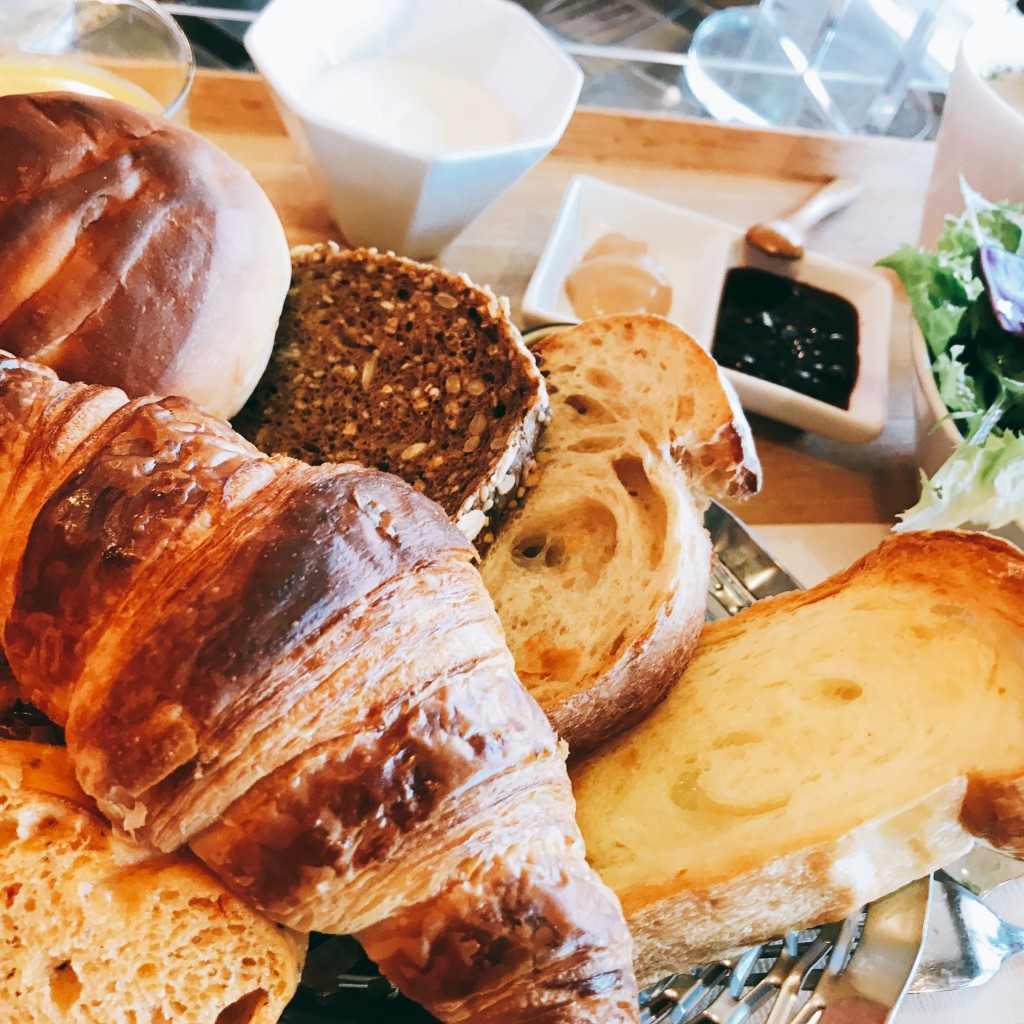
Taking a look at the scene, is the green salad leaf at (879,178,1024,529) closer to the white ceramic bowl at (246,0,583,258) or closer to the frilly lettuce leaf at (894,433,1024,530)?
the frilly lettuce leaf at (894,433,1024,530)

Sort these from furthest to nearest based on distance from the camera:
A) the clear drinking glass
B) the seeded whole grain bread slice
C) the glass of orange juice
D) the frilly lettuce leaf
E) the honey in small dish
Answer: the clear drinking glass < the honey in small dish < the glass of orange juice < the frilly lettuce leaf < the seeded whole grain bread slice

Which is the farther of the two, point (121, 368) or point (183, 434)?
point (121, 368)

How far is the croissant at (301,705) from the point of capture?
0.93 meters

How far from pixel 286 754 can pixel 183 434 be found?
1.28ft

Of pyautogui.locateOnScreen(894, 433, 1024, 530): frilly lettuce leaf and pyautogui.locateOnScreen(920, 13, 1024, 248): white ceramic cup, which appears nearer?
pyautogui.locateOnScreen(894, 433, 1024, 530): frilly lettuce leaf

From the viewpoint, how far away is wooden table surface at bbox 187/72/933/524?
7.34 feet

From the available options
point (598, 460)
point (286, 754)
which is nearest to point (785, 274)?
point (598, 460)

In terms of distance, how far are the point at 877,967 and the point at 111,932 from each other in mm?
1002

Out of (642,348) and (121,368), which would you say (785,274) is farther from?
(121,368)

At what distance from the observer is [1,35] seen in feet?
7.07

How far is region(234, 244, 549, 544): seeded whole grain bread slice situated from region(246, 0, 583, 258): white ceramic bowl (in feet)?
1.24

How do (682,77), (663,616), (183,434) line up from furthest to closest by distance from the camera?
(682,77) < (663,616) < (183,434)

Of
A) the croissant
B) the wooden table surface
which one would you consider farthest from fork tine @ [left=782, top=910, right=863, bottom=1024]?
the wooden table surface

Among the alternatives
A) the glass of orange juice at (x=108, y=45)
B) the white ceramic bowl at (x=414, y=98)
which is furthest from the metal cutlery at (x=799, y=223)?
the glass of orange juice at (x=108, y=45)
